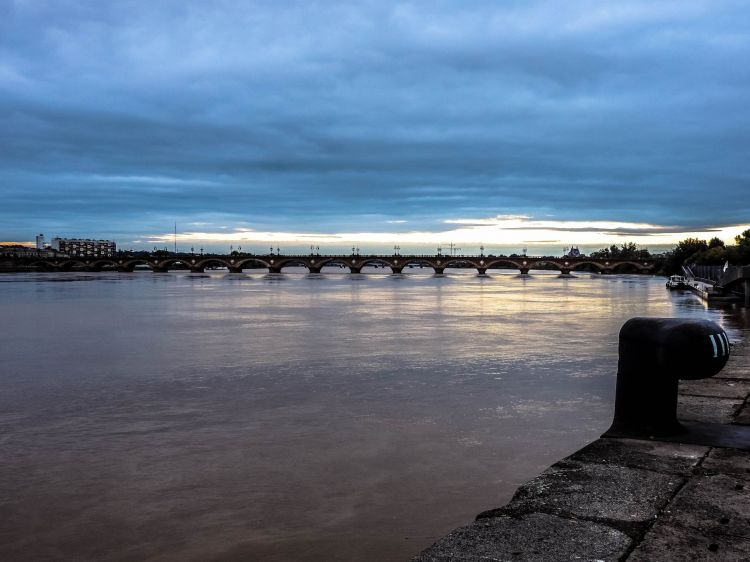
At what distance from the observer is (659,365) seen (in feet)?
20.9

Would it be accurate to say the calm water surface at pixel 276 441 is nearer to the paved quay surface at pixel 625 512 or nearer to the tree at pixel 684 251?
the paved quay surface at pixel 625 512

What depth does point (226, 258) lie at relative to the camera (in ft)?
615

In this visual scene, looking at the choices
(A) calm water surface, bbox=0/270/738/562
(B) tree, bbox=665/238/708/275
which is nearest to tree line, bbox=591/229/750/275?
A: (B) tree, bbox=665/238/708/275

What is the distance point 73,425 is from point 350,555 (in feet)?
25.5

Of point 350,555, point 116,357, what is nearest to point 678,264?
point 116,357

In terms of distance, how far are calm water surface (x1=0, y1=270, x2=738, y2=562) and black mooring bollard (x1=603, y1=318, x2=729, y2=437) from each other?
228 centimetres

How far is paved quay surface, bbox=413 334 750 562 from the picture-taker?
411 cm

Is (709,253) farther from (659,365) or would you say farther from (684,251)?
(659,365)

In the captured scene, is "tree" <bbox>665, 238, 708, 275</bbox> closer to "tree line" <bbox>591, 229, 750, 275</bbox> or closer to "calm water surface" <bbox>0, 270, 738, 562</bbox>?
"tree line" <bbox>591, 229, 750, 275</bbox>

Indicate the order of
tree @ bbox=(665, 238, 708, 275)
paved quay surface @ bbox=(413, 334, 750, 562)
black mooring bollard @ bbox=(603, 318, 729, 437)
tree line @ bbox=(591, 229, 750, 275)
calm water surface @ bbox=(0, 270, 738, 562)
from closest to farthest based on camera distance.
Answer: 1. paved quay surface @ bbox=(413, 334, 750, 562)
2. black mooring bollard @ bbox=(603, 318, 729, 437)
3. calm water surface @ bbox=(0, 270, 738, 562)
4. tree line @ bbox=(591, 229, 750, 275)
5. tree @ bbox=(665, 238, 708, 275)

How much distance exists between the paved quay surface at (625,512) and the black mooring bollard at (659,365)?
28 centimetres

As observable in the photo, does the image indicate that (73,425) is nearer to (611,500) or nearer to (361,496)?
(361,496)

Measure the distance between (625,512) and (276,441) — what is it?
713 cm

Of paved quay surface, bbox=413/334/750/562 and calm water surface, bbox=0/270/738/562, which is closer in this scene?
paved quay surface, bbox=413/334/750/562
